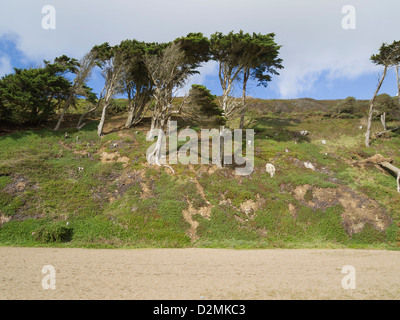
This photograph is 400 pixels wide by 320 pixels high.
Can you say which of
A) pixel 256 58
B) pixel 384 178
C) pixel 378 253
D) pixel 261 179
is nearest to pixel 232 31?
pixel 256 58

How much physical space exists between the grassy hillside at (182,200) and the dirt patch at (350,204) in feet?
0.21

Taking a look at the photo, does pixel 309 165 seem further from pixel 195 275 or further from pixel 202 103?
pixel 195 275

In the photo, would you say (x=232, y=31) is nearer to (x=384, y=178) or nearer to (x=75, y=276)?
(x=384, y=178)

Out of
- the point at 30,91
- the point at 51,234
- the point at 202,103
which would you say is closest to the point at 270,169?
the point at 202,103

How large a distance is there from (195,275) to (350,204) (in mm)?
13081

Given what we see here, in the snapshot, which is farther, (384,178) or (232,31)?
(232,31)

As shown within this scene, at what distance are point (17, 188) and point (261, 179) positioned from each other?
57.8 ft

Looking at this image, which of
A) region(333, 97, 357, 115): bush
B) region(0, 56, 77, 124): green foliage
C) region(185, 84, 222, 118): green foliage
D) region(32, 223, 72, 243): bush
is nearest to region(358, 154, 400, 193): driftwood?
region(185, 84, 222, 118): green foliage

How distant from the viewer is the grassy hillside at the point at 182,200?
484 inches

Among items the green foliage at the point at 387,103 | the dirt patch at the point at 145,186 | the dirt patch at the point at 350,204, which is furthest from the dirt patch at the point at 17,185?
the green foliage at the point at 387,103

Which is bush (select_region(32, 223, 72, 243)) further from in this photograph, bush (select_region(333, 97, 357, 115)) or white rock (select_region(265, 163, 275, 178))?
bush (select_region(333, 97, 357, 115))

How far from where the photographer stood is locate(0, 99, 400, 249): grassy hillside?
12281mm
